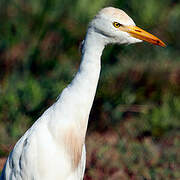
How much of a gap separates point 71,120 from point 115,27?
0.73 m

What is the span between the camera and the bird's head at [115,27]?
2.68m

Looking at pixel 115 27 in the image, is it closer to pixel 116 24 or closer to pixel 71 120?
pixel 116 24

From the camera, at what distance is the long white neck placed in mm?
2734

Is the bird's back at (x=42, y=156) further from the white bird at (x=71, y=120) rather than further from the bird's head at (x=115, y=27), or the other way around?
the bird's head at (x=115, y=27)

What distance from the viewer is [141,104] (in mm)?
5746

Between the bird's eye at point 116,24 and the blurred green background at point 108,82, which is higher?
the bird's eye at point 116,24

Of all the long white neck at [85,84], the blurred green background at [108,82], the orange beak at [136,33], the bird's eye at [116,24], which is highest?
the bird's eye at [116,24]

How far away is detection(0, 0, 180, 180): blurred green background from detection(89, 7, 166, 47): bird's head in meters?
2.07

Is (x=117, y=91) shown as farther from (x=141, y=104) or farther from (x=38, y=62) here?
(x=38, y=62)

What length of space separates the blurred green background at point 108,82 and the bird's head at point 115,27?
207 cm

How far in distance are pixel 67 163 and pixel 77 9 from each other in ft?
13.5

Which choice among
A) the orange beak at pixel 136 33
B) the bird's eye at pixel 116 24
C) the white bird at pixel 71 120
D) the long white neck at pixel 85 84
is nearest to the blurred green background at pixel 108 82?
the white bird at pixel 71 120

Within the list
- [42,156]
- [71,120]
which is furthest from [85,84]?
[42,156]

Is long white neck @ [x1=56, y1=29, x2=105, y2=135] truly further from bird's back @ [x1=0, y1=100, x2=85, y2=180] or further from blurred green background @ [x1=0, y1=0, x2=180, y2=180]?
blurred green background @ [x1=0, y1=0, x2=180, y2=180]
